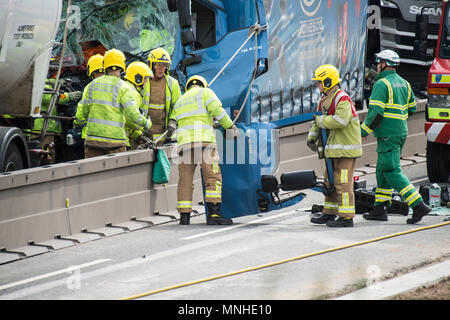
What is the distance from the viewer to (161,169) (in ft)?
39.4

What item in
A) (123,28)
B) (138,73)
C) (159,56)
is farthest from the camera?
(123,28)

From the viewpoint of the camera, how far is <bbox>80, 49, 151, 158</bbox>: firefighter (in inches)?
473

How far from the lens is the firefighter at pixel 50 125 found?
1337 cm

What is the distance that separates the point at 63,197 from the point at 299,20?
19.0 ft

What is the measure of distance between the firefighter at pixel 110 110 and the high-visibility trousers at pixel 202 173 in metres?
0.79

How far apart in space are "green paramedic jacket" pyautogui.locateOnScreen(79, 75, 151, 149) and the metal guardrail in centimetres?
42

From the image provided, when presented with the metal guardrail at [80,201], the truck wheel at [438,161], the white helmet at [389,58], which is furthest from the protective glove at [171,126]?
the truck wheel at [438,161]

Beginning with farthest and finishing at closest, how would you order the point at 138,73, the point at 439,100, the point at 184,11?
the point at 439,100 < the point at 184,11 < the point at 138,73

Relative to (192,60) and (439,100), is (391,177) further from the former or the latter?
(192,60)

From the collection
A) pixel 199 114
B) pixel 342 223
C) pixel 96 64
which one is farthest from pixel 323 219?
pixel 96 64

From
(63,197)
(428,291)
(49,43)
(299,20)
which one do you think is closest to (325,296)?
(428,291)

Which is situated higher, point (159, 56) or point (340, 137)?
point (159, 56)

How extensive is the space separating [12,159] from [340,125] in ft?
12.5

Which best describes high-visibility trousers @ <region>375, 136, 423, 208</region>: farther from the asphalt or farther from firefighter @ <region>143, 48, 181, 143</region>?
firefighter @ <region>143, 48, 181, 143</region>
